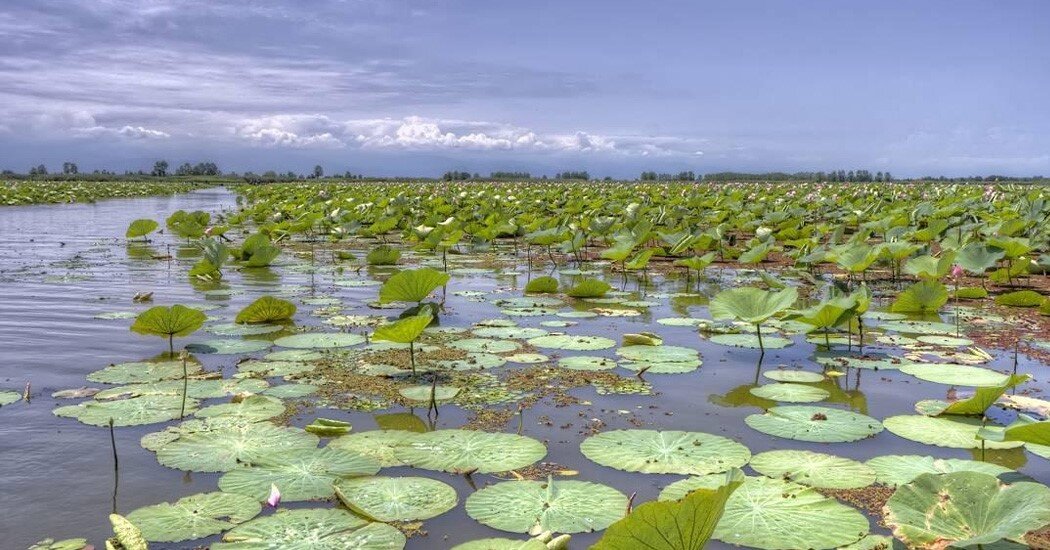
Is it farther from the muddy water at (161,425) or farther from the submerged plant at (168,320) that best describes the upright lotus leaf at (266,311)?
the submerged plant at (168,320)

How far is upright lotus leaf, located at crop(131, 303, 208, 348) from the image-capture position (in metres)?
4.54

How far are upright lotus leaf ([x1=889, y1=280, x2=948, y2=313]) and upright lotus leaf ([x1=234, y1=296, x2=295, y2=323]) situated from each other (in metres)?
4.99

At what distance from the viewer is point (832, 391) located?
14.3 ft

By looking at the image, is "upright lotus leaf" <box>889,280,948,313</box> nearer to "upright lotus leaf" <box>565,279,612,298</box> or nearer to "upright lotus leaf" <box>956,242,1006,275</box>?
"upright lotus leaf" <box>956,242,1006,275</box>

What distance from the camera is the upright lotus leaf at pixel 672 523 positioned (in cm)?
168

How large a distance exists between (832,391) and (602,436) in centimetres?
163

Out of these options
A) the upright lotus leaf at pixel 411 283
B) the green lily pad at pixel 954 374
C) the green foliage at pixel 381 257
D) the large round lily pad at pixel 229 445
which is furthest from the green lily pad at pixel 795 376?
the green foliage at pixel 381 257

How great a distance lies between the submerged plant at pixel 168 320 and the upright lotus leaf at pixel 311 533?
2.36 metres

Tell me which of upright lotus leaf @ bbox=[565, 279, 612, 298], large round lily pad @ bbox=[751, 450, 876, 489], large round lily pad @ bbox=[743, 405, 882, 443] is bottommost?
large round lily pad @ bbox=[751, 450, 876, 489]

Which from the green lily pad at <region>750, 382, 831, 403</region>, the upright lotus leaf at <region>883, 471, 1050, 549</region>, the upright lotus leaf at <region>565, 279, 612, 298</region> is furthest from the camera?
the upright lotus leaf at <region>565, 279, 612, 298</region>

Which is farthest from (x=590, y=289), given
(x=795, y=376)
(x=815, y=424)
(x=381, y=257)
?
(x=815, y=424)

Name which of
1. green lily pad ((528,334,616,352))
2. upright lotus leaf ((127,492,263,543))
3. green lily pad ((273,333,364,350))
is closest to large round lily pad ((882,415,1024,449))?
green lily pad ((528,334,616,352))

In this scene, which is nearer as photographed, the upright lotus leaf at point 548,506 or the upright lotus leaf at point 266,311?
the upright lotus leaf at point 548,506

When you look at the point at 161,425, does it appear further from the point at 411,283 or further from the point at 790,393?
the point at 790,393
